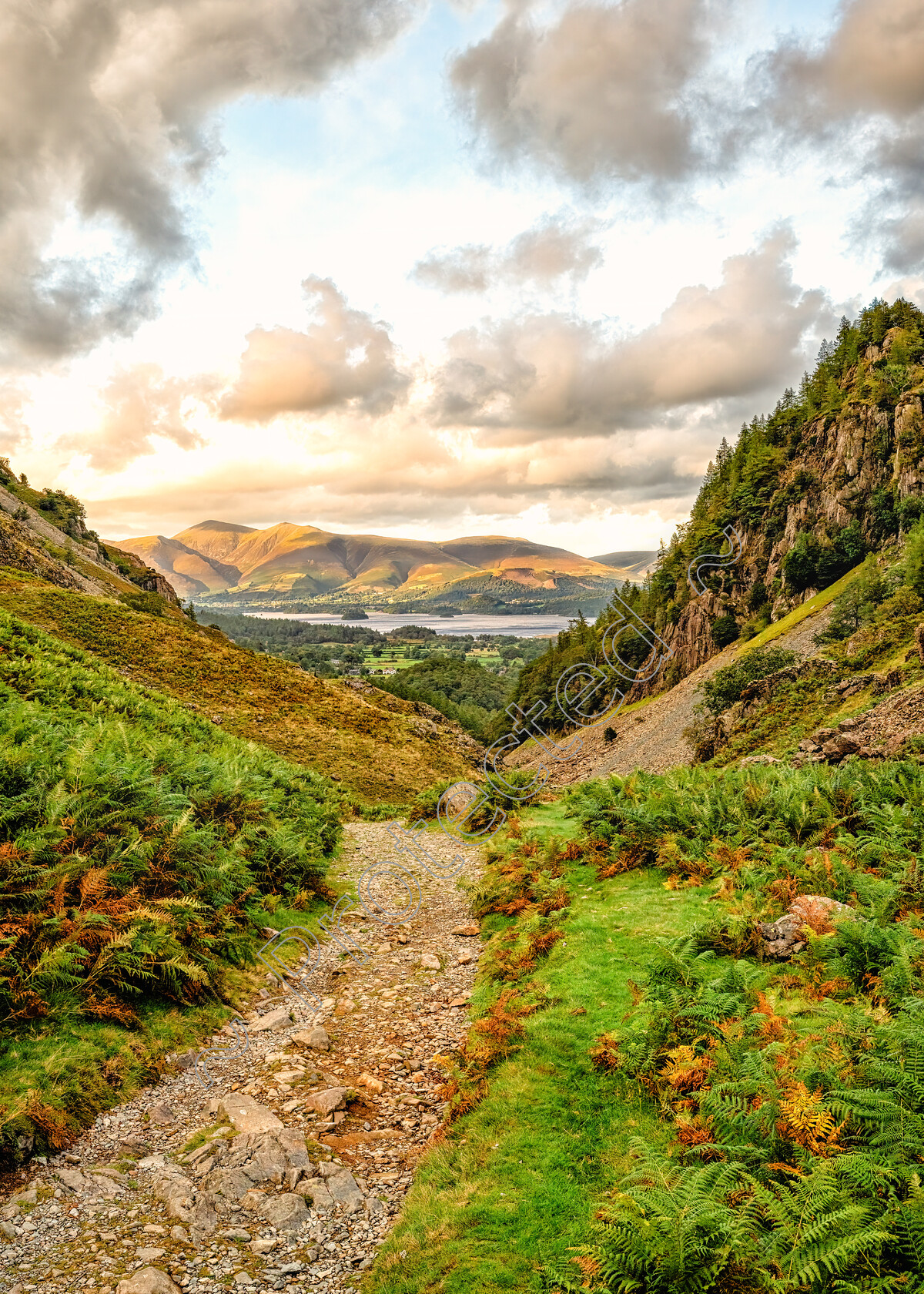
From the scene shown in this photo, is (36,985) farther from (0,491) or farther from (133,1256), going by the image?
(0,491)

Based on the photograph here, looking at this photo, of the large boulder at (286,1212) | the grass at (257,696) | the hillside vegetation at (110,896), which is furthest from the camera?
Answer: the grass at (257,696)

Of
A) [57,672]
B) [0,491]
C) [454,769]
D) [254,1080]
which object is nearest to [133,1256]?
[254,1080]

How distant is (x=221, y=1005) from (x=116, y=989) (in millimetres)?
1757

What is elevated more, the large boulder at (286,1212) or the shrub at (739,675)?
the shrub at (739,675)

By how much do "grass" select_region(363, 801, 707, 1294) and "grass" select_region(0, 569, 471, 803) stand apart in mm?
30776

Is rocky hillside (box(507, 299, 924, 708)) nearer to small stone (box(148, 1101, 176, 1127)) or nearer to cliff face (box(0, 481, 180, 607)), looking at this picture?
small stone (box(148, 1101, 176, 1127))

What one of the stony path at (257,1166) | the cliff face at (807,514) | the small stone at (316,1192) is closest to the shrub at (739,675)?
the cliff face at (807,514)

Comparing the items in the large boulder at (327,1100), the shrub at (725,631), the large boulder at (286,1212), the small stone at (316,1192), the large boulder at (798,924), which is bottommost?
the large boulder at (327,1100)

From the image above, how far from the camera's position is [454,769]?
48312 millimetres

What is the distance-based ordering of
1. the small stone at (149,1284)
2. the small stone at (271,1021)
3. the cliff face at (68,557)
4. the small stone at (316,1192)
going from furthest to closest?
1. the cliff face at (68,557)
2. the small stone at (271,1021)
3. the small stone at (316,1192)
4. the small stone at (149,1284)

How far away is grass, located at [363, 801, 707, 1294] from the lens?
201 inches

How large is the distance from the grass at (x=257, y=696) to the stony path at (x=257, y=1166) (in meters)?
29.0

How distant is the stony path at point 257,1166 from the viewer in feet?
17.6

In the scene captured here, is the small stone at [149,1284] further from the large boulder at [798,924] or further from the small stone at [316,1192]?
the large boulder at [798,924]
